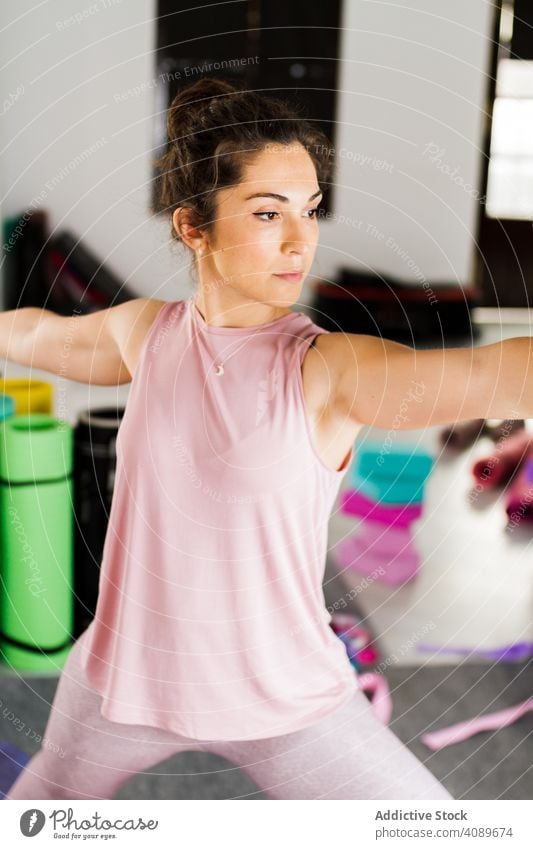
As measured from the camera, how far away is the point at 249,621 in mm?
1032

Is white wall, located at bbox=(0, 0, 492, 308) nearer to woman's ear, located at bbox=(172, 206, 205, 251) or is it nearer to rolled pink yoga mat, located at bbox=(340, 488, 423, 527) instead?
woman's ear, located at bbox=(172, 206, 205, 251)

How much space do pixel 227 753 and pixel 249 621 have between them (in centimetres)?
15

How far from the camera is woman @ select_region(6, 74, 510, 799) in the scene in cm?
94

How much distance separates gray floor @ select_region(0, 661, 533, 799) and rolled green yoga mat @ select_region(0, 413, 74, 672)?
8 cm

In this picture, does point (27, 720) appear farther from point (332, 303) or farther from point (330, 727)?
point (332, 303)

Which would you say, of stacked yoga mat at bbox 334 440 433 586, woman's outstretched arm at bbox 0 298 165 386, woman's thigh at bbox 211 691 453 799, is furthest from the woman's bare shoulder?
woman's thigh at bbox 211 691 453 799

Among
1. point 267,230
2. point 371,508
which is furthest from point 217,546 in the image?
point 267,230

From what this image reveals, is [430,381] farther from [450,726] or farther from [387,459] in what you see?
[450,726]

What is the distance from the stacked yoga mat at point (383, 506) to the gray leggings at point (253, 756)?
0.58 ft

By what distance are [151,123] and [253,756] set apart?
2.13 feet

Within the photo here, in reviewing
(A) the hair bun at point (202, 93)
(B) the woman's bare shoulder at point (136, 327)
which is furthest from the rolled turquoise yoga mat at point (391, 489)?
(A) the hair bun at point (202, 93)

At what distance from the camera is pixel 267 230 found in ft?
3.12

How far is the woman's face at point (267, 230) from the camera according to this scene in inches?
36.9
